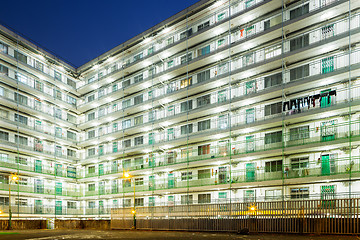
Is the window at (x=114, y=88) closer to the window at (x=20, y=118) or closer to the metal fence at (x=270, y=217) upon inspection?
the window at (x=20, y=118)

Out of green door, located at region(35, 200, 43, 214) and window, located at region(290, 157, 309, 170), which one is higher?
window, located at region(290, 157, 309, 170)

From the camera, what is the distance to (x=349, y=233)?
1878 centimetres

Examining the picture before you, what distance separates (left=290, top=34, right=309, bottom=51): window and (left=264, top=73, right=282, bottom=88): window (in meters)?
3.12

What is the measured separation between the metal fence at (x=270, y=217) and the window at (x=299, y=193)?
33.3 ft

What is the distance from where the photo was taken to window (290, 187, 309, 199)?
31609 millimetres

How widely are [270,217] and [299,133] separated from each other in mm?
12883

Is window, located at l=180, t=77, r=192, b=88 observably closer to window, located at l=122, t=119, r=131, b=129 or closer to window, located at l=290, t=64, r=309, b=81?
window, located at l=122, t=119, r=131, b=129

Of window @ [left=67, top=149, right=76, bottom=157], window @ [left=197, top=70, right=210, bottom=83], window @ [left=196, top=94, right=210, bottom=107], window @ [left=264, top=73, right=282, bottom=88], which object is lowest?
window @ [left=67, top=149, right=76, bottom=157]

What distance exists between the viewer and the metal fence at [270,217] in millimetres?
19438

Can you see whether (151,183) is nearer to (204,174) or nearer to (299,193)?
(204,174)

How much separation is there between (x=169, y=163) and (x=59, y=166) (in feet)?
66.4

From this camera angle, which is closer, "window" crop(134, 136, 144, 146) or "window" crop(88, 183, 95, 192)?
"window" crop(134, 136, 144, 146)

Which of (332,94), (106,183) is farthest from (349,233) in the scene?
(106,183)

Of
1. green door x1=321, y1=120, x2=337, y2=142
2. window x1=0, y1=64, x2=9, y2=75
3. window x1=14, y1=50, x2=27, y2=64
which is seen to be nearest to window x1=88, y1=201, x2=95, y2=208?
window x1=0, y1=64, x2=9, y2=75
